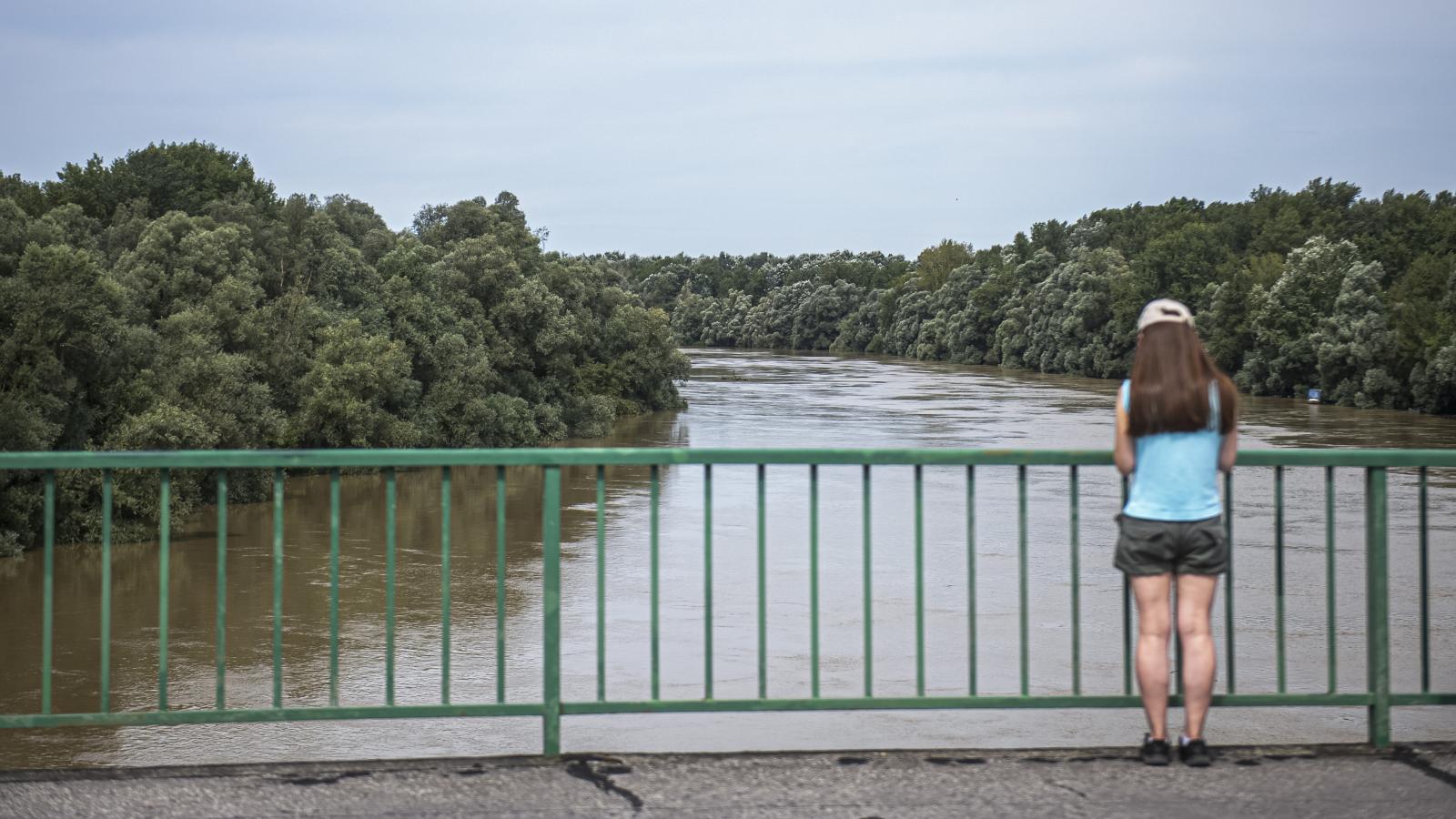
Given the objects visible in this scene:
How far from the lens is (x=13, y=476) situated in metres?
26.8

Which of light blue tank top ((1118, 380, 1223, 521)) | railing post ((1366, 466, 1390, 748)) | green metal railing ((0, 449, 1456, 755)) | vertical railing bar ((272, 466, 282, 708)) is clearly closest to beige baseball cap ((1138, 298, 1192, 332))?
light blue tank top ((1118, 380, 1223, 521))

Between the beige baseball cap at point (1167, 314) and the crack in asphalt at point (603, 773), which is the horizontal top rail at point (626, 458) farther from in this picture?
the crack in asphalt at point (603, 773)

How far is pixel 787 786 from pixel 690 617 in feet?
60.3

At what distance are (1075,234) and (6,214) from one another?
355 ft

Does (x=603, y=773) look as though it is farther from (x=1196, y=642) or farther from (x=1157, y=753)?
(x=1196, y=642)

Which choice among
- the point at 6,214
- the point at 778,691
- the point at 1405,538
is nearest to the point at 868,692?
the point at 778,691

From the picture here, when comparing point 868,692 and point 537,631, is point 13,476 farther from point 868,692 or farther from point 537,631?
point 868,692

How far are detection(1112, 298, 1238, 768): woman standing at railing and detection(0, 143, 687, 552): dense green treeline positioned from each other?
24.4 m

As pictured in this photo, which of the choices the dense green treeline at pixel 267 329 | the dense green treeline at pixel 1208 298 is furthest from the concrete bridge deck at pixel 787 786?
the dense green treeline at pixel 1208 298

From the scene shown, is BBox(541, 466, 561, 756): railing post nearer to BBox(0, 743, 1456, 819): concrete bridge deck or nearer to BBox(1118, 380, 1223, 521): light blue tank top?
BBox(0, 743, 1456, 819): concrete bridge deck

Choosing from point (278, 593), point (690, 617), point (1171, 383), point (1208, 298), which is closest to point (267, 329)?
point (690, 617)

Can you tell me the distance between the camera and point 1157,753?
546 centimetres

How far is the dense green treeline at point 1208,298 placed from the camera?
213ft

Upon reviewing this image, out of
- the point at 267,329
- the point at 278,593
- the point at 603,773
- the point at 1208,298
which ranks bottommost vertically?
the point at 603,773
